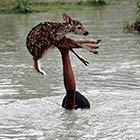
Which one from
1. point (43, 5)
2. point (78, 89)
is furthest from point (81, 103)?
point (43, 5)

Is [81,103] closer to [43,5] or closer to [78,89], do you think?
[78,89]

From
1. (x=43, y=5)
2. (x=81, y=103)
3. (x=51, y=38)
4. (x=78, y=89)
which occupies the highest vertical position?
(x=51, y=38)

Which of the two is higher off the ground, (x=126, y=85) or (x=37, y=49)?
(x=37, y=49)

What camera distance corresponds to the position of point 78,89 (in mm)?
11656

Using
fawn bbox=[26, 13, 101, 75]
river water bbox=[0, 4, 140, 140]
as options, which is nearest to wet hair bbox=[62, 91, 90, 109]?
river water bbox=[0, 4, 140, 140]

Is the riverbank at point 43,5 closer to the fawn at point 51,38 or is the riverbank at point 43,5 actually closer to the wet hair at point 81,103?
the wet hair at point 81,103

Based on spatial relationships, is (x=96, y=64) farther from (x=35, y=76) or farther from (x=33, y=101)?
(x=33, y=101)

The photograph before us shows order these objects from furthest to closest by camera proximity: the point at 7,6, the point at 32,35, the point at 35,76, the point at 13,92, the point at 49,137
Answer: the point at 7,6, the point at 35,76, the point at 13,92, the point at 32,35, the point at 49,137

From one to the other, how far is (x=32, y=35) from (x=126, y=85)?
3.40 meters

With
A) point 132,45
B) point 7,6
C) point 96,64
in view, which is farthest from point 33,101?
point 7,6

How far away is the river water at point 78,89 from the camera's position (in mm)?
8266

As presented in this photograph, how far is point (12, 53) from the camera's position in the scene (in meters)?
18.4

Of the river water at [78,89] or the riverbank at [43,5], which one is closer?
the river water at [78,89]

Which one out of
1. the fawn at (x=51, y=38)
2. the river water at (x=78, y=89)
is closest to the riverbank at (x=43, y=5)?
the river water at (x=78, y=89)
